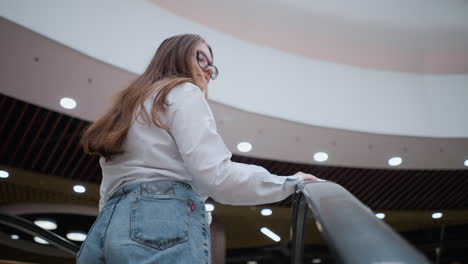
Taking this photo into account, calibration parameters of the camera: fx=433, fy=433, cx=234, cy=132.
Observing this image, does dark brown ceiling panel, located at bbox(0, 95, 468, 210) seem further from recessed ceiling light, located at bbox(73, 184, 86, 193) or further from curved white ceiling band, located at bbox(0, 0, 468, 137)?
curved white ceiling band, located at bbox(0, 0, 468, 137)

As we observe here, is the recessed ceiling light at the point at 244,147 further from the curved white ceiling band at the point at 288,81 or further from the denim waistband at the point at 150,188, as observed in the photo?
the denim waistband at the point at 150,188

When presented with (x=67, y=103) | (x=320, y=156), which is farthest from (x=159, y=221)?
(x=320, y=156)

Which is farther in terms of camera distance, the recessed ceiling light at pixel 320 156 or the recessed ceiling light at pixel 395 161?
the recessed ceiling light at pixel 395 161

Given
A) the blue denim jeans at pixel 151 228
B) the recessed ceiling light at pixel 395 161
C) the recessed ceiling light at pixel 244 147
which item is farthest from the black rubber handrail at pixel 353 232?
the recessed ceiling light at pixel 395 161

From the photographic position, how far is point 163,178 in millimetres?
1194

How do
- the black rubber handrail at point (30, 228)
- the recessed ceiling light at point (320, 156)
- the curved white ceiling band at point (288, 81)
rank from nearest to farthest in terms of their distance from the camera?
the black rubber handrail at point (30, 228), the curved white ceiling band at point (288, 81), the recessed ceiling light at point (320, 156)

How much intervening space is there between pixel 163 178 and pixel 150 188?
6cm

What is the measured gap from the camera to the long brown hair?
127 centimetres

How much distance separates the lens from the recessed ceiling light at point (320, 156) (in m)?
6.82

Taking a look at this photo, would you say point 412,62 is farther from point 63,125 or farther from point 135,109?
point 135,109

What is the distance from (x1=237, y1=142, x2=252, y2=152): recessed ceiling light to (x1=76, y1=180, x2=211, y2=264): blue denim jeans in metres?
5.25

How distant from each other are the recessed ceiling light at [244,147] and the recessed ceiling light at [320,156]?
109cm

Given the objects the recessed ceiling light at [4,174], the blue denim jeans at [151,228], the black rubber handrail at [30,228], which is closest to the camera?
the blue denim jeans at [151,228]

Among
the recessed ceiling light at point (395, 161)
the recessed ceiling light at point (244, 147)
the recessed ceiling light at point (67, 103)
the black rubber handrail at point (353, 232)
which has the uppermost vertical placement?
the recessed ceiling light at point (395, 161)
